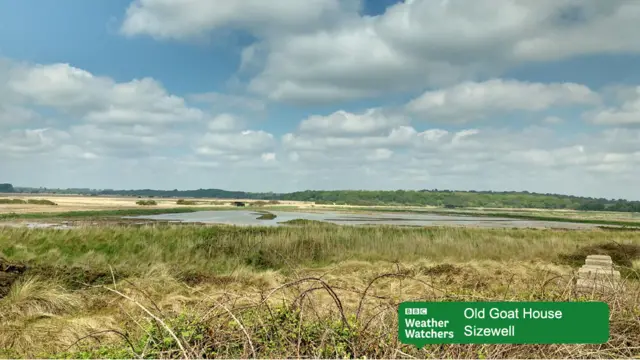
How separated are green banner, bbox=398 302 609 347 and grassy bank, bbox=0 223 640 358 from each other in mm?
207

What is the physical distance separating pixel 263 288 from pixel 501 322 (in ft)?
32.8

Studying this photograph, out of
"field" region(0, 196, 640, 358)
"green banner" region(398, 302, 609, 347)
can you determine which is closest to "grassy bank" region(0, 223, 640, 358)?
"field" region(0, 196, 640, 358)

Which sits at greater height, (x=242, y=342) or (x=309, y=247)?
(x=242, y=342)

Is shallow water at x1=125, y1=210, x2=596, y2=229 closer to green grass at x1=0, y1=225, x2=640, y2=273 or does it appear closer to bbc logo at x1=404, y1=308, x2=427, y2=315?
→ green grass at x1=0, y1=225, x2=640, y2=273

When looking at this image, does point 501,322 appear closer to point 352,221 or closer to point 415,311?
point 415,311

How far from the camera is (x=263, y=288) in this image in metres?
12.4

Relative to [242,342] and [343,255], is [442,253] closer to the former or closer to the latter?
[343,255]

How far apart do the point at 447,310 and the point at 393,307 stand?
32.7 inches

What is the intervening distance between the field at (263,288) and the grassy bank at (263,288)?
0.03m

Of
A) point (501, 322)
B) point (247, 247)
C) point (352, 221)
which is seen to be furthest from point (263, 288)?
point (352, 221)

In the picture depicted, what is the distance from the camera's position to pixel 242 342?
3383 mm

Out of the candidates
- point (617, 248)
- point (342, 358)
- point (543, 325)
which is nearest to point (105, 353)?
point (342, 358)

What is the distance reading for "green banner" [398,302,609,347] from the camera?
3.03 meters

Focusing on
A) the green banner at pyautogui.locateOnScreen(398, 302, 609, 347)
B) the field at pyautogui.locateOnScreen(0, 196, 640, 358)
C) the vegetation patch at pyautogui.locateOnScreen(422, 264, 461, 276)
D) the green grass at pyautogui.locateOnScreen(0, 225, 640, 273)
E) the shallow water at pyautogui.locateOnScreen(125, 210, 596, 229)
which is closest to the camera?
the green banner at pyautogui.locateOnScreen(398, 302, 609, 347)
